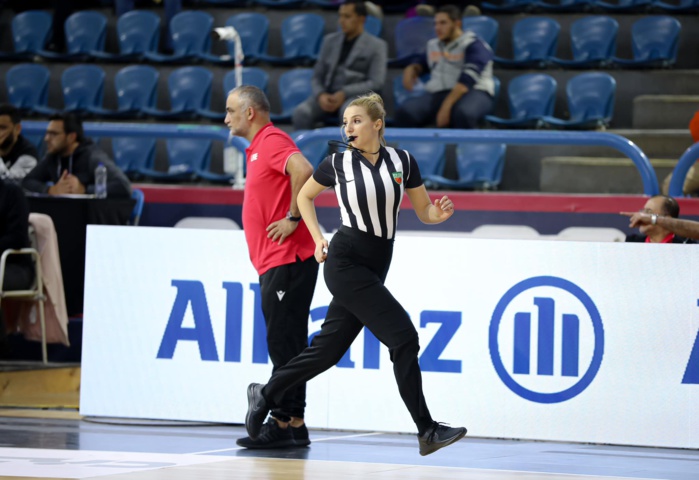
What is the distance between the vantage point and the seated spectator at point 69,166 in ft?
31.4

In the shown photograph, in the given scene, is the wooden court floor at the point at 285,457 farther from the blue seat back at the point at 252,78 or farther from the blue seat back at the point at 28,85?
the blue seat back at the point at 28,85

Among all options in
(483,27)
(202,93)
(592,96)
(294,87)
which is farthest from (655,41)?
(202,93)

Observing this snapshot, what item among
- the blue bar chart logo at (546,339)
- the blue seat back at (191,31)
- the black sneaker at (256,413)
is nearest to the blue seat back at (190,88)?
the blue seat back at (191,31)

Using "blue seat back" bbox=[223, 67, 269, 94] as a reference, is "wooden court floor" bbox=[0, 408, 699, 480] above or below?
below

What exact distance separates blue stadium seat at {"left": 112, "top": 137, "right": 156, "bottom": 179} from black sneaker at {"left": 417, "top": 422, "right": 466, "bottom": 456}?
26.6 ft

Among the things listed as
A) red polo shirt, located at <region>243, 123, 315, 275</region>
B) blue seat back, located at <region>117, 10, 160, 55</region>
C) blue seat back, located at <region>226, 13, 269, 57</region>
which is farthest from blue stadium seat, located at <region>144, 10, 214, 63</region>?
red polo shirt, located at <region>243, 123, 315, 275</region>

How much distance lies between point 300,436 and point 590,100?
6.69 meters

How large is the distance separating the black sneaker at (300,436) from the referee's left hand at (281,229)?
3.32 feet

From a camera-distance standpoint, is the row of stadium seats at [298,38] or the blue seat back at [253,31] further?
the blue seat back at [253,31]

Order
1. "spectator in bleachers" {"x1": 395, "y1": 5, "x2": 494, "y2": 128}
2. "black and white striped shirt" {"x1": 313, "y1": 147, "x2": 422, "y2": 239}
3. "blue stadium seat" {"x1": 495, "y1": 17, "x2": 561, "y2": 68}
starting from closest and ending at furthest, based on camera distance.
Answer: "black and white striped shirt" {"x1": 313, "y1": 147, "x2": 422, "y2": 239}
"spectator in bleachers" {"x1": 395, "y1": 5, "x2": 494, "y2": 128}
"blue stadium seat" {"x1": 495, "y1": 17, "x2": 561, "y2": 68}

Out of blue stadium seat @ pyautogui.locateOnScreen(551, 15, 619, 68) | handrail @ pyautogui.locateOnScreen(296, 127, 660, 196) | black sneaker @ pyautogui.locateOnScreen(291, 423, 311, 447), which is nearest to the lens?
black sneaker @ pyautogui.locateOnScreen(291, 423, 311, 447)

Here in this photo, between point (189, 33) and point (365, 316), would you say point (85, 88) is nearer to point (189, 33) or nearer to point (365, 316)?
point (189, 33)

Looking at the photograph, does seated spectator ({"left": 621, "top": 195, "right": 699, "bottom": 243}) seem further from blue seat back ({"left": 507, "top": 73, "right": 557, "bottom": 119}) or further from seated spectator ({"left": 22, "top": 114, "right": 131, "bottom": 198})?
blue seat back ({"left": 507, "top": 73, "right": 557, "bottom": 119})

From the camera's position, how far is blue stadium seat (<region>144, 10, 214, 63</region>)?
46.8 ft
